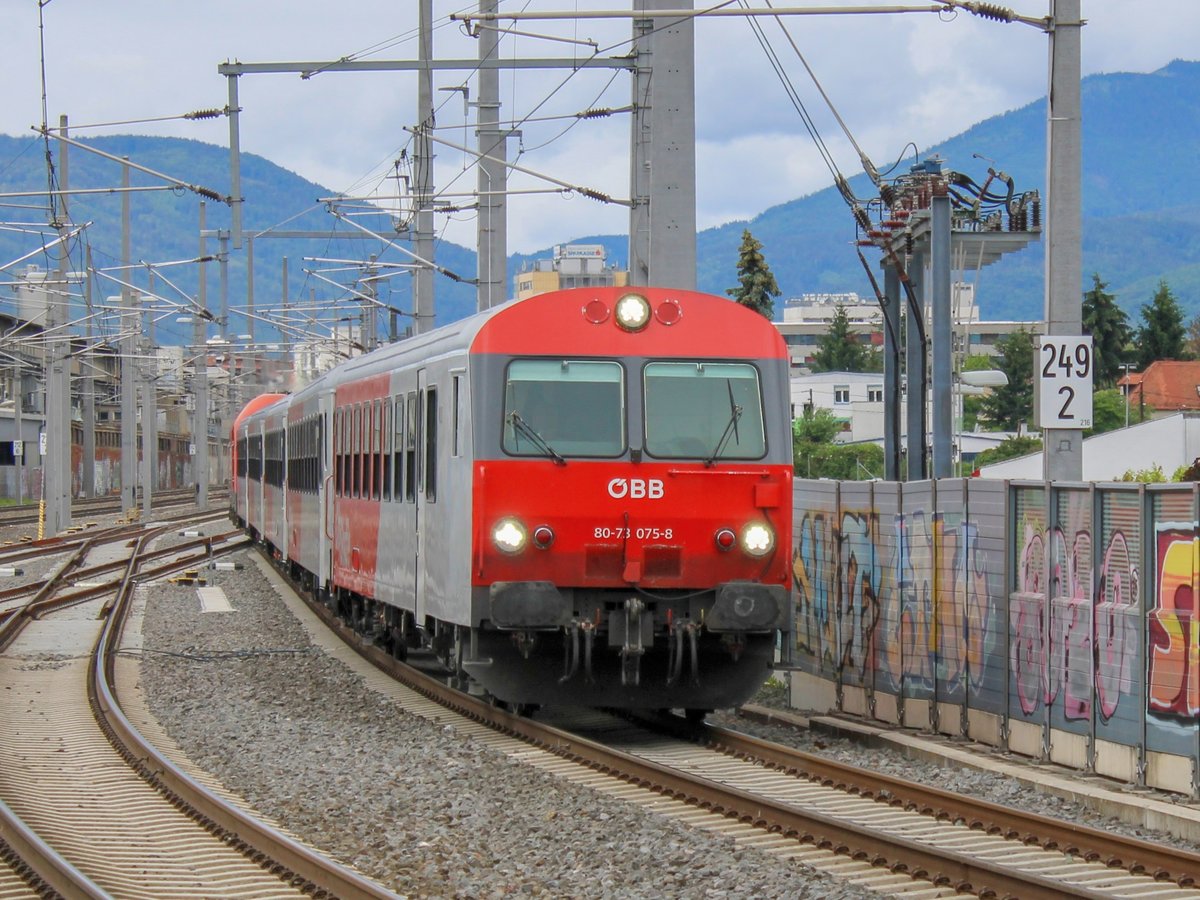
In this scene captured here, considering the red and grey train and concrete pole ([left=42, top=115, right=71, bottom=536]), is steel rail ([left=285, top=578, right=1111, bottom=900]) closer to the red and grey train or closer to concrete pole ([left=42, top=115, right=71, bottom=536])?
the red and grey train

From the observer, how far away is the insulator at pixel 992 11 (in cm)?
1338

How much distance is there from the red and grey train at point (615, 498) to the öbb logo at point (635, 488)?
0.01m

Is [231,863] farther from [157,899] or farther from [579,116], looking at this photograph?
[579,116]

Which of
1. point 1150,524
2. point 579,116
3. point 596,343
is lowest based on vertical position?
point 1150,524

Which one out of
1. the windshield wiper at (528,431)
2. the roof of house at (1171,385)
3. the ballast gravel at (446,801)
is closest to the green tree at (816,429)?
the roof of house at (1171,385)

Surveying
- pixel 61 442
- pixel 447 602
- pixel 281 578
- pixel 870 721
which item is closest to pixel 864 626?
pixel 870 721

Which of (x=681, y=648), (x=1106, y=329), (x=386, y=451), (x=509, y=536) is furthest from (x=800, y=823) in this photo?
(x=1106, y=329)

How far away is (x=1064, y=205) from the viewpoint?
500 inches

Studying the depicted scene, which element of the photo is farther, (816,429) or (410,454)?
(816,429)

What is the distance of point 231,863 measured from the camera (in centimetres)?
858

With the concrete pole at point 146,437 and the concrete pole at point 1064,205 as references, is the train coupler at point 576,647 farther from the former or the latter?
the concrete pole at point 146,437

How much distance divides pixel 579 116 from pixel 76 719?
11.4 m

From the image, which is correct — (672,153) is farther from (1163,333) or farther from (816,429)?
(1163,333)

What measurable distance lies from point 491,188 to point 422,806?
1773cm
